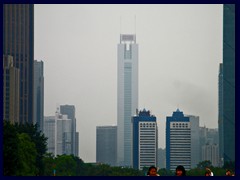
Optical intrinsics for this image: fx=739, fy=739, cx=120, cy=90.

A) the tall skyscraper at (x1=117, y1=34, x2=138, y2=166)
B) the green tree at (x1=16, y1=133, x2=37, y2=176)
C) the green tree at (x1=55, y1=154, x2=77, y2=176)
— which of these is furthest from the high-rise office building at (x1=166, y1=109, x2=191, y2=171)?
Result: the green tree at (x1=16, y1=133, x2=37, y2=176)

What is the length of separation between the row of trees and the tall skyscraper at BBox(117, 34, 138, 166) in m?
20.9

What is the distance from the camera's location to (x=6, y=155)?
2855 cm

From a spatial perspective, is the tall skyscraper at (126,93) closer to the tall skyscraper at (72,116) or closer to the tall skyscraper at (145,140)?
the tall skyscraper at (145,140)

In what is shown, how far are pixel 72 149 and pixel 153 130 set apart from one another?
972 centimetres

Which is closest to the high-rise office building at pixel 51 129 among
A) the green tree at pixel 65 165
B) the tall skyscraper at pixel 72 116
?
the tall skyscraper at pixel 72 116

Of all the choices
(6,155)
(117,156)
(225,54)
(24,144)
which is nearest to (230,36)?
(225,54)

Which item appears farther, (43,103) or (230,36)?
(43,103)

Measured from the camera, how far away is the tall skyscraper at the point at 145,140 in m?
85.7

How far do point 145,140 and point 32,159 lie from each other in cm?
5337

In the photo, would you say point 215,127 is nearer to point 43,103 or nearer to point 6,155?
point 43,103

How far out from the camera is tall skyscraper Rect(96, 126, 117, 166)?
86.4 meters

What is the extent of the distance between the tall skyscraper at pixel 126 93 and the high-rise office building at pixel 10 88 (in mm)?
12301

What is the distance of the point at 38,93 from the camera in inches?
3445

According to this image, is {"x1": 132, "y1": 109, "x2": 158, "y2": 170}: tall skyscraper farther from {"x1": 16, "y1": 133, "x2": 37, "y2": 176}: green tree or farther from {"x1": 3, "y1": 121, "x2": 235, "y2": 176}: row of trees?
{"x1": 16, "y1": 133, "x2": 37, "y2": 176}: green tree
